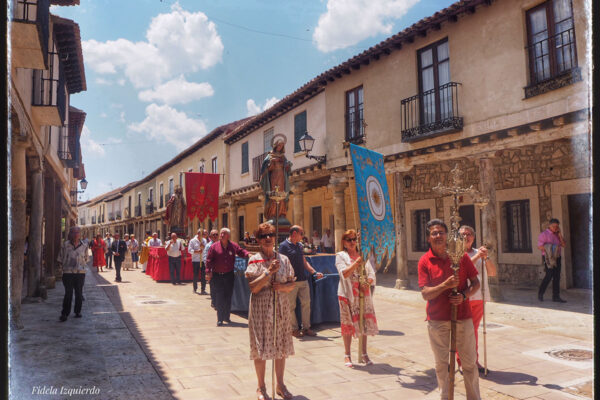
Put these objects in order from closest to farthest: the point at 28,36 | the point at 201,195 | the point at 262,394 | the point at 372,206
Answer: the point at 262,394
the point at 372,206
the point at 28,36
the point at 201,195

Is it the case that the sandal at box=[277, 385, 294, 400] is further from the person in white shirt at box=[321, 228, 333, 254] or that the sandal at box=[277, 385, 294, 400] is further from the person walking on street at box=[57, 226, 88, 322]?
the person in white shirt at box=[321, 228, 333, 254]

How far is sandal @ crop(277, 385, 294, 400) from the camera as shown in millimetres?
3946

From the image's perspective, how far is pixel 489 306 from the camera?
341 inches

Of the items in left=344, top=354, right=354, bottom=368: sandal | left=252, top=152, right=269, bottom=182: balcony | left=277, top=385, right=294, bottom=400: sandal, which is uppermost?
left=252, top=152, right=269, bottom=182: balcony

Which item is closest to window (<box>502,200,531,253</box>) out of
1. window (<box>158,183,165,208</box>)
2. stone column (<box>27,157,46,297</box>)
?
stone column (<box>27,157,46,297</box>)

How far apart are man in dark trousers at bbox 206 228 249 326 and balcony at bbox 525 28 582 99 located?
666 cm

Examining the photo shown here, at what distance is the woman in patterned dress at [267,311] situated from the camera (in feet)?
12.7

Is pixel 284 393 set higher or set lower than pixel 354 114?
lower

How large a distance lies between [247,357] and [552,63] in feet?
26.0

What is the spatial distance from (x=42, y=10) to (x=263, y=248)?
5047 mm

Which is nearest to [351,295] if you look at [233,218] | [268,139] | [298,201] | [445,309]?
[445,309]

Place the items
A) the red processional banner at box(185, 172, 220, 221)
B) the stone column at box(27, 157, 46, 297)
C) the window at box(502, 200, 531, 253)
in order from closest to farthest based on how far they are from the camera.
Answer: the stone column at box(27, 157, 46, 297) → the window at box(502, 200, 531, 253) → the red processional banner at box(185, 172, 220, 221)

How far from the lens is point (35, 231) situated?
9.69m

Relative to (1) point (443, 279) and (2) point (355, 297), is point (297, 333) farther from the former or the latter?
(1) point (443, 279)
